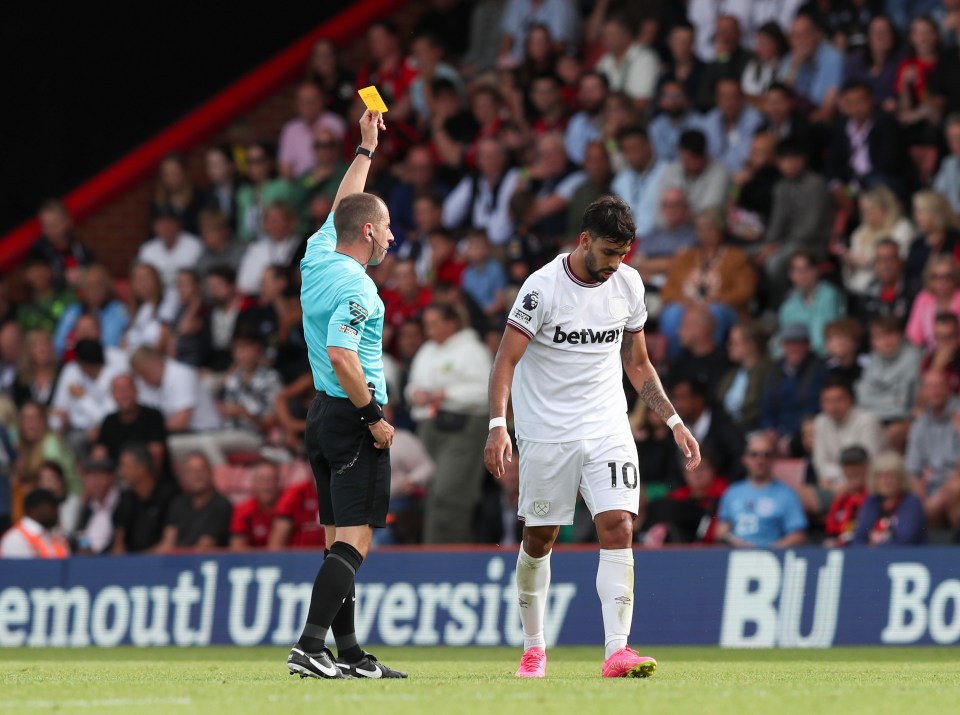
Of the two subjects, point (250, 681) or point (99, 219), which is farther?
point (99, 219)

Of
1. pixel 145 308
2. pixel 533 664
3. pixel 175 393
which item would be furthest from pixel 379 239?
pixel 145 308

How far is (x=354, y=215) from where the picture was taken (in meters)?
8.95

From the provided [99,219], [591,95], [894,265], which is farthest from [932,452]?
[99,219]

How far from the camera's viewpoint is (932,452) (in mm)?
14344

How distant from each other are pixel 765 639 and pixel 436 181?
817cm

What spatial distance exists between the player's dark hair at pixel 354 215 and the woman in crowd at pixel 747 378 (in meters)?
7.09

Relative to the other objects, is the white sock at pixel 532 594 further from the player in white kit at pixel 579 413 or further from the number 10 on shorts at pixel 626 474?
the number 10 on shorts at pixel 626 474

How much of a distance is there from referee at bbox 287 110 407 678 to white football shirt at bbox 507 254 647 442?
784 mm

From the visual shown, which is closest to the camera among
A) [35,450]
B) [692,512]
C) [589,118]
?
[692,512]

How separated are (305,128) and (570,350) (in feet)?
40.9

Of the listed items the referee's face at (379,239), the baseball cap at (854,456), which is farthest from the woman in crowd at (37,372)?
the referee's face at (379,239)

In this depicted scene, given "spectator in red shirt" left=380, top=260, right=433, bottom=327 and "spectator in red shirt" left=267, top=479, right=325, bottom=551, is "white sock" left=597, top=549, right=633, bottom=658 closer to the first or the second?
"spectator in red shirt" left=267, top=479, right=325, bottom=551

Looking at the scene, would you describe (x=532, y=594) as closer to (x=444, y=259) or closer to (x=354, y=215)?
(x=354, y=215)

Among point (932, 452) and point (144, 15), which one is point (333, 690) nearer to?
point (932, 452)
